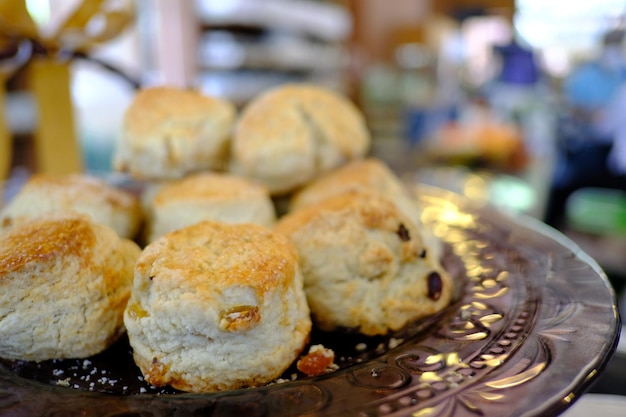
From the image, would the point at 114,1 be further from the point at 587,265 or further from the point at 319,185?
the point at 587,265

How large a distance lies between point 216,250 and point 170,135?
0.40m

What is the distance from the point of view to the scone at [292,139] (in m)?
0.96

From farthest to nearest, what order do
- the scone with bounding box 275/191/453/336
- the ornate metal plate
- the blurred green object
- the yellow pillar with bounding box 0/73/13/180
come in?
the blurred green object
the yellow pillar with bounding box 0/73/13/180
the scone with bounding box 275/191/453/336
the ornate metal plate

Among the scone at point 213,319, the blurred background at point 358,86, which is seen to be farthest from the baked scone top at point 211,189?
the blurred background at point 358,86

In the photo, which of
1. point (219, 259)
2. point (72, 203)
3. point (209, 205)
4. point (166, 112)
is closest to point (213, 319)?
point (219, 259)

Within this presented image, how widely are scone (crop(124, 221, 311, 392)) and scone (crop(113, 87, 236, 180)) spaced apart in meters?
0.36

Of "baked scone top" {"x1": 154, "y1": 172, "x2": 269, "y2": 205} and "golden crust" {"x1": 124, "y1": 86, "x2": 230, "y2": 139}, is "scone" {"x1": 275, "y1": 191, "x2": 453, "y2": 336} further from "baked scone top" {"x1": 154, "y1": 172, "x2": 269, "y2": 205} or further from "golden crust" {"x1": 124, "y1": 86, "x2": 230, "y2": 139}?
"golden crust" {"x1": 124, "y1": 86, "x2": 230, "y2": 139}

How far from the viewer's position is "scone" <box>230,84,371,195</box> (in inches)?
37.9

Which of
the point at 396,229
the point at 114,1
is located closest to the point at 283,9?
the point at 114,1

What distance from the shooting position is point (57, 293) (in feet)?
2.05

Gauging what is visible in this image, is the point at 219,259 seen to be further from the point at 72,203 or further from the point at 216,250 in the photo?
the point at 72,203

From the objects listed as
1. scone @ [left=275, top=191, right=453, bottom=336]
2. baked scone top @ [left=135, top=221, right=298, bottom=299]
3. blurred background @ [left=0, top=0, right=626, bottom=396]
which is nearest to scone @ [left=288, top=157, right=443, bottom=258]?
scone @ [left=275, top=191, right=453, bottom=336]

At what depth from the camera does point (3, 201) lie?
1146mm

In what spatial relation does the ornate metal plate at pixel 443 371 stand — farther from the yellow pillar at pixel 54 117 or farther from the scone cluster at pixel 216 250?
the yellow pillar at pixel 54 117
